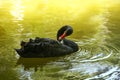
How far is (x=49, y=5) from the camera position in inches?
737

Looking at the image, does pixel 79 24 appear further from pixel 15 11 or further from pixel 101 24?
pixel 15 11

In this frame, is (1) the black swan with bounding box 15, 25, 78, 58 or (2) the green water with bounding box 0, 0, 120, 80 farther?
(1) the black swan with bounding box 15, 25, 78, 58

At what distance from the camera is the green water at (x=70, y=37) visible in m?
8.80

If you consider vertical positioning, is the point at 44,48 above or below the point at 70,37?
above

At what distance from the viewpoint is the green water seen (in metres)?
8.80

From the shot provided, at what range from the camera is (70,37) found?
12.1m

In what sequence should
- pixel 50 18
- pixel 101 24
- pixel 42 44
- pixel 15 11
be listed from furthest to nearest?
pixel 15 11
pixel 50 18
pixel 101 24
pixel 42 44

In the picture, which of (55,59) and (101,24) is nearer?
(55,59)

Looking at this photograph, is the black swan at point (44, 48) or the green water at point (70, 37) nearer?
the green water at point (70, 37)

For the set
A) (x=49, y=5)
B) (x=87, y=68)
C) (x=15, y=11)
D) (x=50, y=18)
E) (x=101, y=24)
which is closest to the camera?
(x=87, y=68)

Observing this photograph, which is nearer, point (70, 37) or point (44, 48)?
point (44, 48)

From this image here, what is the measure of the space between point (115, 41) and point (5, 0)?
34.4 ft

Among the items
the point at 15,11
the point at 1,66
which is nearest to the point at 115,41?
the point at 1,66

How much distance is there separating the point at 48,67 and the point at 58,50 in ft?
3.71
